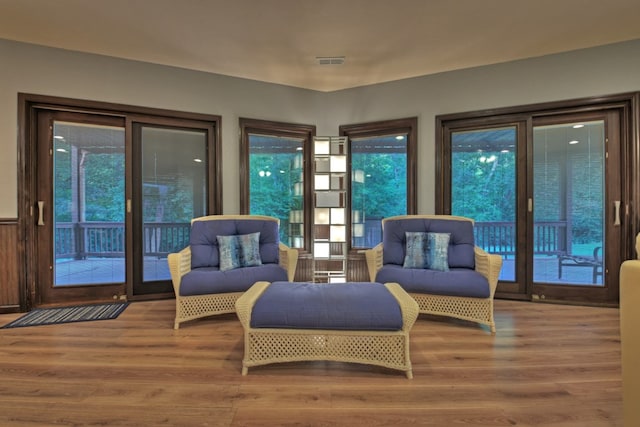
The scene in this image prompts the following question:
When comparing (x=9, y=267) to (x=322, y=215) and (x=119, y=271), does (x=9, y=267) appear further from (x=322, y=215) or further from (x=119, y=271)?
(x=322, y=215)

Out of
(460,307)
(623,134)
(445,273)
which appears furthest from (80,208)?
(623,134)

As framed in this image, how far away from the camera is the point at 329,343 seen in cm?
197

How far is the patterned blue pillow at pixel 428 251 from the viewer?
3.04 metres

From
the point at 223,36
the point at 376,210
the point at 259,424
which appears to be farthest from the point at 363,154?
the point at 259,424

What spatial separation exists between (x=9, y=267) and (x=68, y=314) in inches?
29.7

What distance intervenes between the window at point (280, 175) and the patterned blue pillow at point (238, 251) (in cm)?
99

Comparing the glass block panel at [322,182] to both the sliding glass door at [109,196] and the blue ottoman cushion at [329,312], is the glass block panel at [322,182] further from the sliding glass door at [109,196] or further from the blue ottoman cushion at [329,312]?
the blue ottoman cushion at [329,312]

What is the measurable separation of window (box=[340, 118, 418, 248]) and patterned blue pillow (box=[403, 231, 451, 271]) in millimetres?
1060

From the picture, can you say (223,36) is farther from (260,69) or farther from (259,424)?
(259,424)

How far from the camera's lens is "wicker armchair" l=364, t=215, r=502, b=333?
272cm

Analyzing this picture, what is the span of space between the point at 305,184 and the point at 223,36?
80.7 inches

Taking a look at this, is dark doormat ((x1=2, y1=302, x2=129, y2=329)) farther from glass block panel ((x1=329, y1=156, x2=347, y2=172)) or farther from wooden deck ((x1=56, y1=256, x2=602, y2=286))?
glass block panel ((x1=329, y1=156, x2=347, y2=172))

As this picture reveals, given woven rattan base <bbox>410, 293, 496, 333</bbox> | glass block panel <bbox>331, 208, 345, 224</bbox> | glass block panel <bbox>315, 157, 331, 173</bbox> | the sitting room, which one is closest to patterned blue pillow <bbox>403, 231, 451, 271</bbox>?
the sitting room

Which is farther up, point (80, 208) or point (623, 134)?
point (623, 134)
